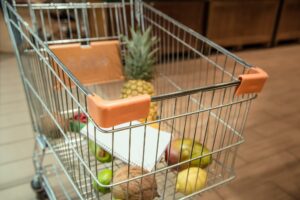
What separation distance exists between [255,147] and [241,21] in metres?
1.73

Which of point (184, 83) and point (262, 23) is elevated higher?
point (262, 23)

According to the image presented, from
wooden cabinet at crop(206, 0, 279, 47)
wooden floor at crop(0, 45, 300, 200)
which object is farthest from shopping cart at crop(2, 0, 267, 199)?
wooden cabinet at crop(206, 0, 279, 47)

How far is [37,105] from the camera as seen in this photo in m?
0.92

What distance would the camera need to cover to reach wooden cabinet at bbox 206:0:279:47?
2625mm

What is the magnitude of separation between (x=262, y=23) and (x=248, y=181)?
2164 millimetres

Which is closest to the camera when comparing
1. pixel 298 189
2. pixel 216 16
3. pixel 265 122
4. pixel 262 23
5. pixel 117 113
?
pixel 117 113

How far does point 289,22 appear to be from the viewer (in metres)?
3.07

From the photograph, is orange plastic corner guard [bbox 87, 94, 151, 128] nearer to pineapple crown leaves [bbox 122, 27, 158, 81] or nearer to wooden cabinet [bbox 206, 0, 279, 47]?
pineapple crown leaves [bbox 122, 27, 158, 81]

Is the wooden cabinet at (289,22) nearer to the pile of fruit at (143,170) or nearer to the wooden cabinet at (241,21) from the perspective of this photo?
the wooden cabinet at (241,21)

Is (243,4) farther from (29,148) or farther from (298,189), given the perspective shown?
(29,148)

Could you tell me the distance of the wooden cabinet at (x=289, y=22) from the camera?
9.73ft

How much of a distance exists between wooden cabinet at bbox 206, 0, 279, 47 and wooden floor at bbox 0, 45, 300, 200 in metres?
0.78

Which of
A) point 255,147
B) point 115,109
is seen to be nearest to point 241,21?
point 255,147

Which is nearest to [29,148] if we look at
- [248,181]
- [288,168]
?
[248,181]
